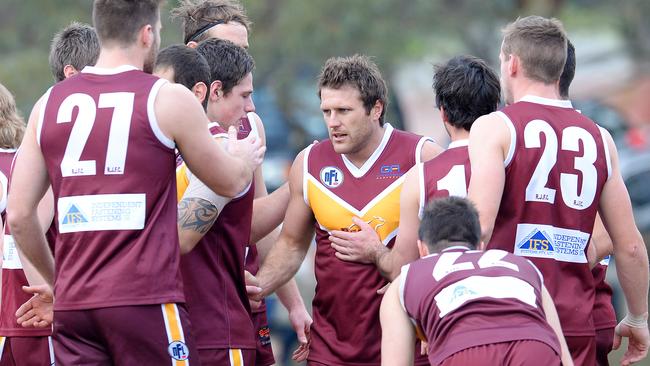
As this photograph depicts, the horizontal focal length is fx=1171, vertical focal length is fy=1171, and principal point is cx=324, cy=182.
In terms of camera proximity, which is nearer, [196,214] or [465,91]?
[196,214]

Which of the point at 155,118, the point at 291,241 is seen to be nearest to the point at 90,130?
the point at 155,118

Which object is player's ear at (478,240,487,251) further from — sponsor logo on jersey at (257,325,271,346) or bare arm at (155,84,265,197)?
sponsor logo on jersey at (257,325,271,346)

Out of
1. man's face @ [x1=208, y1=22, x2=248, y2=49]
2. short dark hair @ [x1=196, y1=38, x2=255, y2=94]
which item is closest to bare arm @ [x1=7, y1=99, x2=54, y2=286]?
short dark hair @ [x1=196, y1=38, x2=255, y2=94]

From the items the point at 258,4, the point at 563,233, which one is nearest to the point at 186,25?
the point at 563,233

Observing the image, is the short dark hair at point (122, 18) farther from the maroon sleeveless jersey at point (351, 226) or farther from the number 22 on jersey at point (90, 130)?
the maroon sleeveless jersey at point (351, 226)

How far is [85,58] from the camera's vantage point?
6.23 meters

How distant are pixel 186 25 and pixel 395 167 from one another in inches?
76.4

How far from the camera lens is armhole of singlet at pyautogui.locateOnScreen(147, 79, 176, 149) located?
4.81m

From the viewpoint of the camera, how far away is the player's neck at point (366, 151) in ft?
20.6

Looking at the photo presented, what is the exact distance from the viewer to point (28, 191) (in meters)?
5.01

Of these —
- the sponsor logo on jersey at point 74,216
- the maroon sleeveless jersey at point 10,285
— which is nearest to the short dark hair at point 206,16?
the maroon sleeveless jersey at point 10,285

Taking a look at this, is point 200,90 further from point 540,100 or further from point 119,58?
point 540,100

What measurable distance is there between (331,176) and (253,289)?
2.42 ft

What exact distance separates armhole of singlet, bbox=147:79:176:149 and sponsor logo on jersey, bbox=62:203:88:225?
17.5 inches
